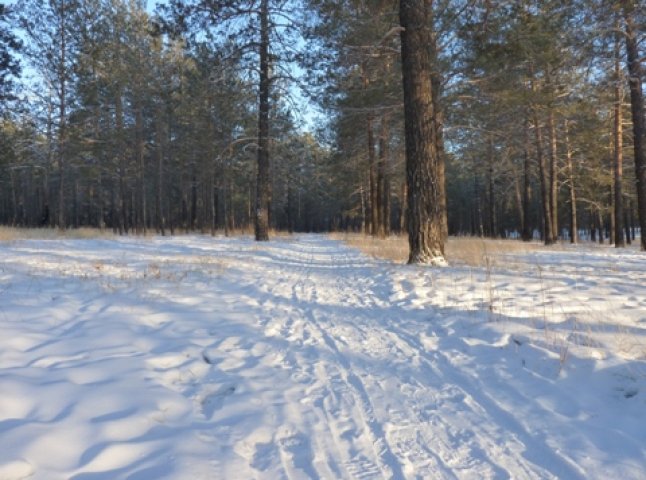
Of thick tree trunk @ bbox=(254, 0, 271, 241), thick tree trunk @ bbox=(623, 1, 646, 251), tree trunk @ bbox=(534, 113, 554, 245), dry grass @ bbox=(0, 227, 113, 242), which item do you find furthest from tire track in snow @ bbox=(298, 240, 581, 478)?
tree trunk @ bbox=(534, 113, 554, 245)

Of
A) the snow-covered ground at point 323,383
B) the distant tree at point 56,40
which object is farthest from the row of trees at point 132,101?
the snow-covered ground at point 323,383

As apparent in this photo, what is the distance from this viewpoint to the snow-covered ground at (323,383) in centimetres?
220

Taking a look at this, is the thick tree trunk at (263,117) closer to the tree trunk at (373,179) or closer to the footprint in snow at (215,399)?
the tree trunk at (373,179)

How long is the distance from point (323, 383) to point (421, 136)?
6706mm

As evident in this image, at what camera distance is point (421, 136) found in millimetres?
8664

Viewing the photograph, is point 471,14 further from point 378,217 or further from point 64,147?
point 64,147

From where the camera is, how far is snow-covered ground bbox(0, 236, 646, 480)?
2.20 metres

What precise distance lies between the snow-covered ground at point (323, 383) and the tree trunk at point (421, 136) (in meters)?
2.51

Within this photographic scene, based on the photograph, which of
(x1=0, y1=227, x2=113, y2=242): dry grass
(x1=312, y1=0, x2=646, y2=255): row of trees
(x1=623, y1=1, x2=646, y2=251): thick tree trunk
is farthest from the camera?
(x1=0, y1=227, x2=113, y2=242): dry grass

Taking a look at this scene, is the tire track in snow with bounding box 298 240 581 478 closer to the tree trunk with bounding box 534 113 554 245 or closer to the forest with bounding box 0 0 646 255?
the forest with bounding box 0 0 646 255

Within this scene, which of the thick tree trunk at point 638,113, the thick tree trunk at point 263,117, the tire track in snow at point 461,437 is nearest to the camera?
the tire track in snow at point 461,437

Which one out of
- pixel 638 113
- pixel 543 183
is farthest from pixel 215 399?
pixel 543 183

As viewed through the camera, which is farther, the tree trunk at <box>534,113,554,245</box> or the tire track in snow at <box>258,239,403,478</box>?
the tree trunk at <box>534,113,554,245</box>

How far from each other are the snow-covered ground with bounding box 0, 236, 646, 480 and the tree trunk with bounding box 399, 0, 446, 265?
251 centimetres
